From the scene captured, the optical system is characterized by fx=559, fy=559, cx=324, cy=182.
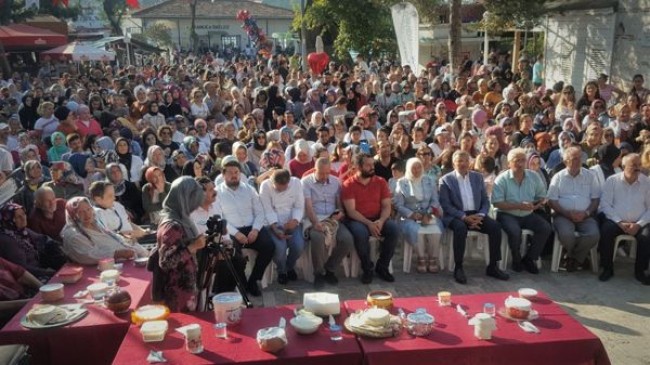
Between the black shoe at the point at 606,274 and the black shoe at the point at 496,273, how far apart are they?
929mm

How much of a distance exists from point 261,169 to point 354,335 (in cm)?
406

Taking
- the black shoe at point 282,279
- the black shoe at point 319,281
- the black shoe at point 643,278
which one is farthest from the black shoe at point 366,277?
the black shoe at point 643,278

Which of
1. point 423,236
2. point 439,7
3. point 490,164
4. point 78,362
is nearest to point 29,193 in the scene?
point 78,362

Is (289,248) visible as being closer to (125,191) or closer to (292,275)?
(292,275)

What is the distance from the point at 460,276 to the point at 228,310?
3.05 meters

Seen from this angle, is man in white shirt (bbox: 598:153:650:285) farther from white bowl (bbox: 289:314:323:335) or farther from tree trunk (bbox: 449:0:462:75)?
tree trunk (bbox: 449:0:462:75)

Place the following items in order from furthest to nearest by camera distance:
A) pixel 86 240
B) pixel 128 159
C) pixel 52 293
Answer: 1. pixel 128 159
2. pixel 86 240
3. pixel 52 293

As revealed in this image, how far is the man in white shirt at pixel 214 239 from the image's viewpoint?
4.47 m

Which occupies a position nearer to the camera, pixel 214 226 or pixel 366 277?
pixel 214 226

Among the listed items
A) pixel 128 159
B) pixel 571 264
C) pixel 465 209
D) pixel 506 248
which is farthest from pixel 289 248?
pixel 571 264

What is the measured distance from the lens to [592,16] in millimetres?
12789

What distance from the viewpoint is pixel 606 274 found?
18.6 ft

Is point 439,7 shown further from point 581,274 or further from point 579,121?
point 581,274

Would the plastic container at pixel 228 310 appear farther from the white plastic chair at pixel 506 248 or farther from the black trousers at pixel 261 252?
the white plastic chair at pixel 506 248
